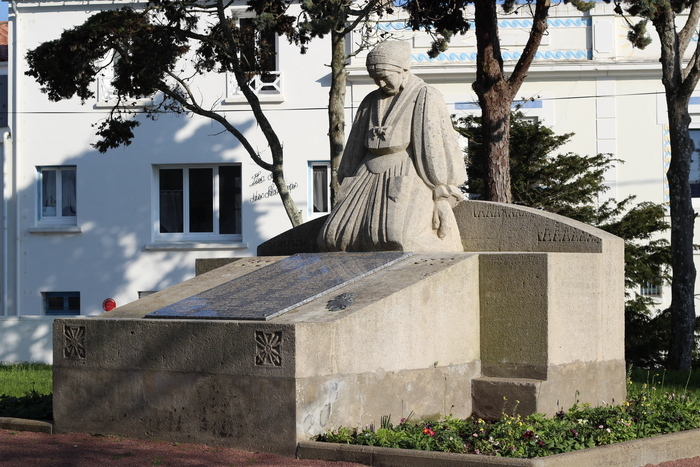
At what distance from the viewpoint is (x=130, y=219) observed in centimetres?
2255

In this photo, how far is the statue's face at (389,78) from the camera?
8.91 m

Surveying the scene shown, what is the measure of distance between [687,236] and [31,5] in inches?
Result: 582

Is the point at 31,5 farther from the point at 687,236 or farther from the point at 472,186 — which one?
the point at 687,236

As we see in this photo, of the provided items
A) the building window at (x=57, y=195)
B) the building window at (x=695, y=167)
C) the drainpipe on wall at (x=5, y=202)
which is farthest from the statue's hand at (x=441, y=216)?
the drainpipe on wall at (x=5, y=202)

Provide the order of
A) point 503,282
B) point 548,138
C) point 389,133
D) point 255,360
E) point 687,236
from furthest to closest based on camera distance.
A: point 548,138
point 687,236
point 389,133
point 503,282
point 255,360

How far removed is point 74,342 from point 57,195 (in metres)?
16.1

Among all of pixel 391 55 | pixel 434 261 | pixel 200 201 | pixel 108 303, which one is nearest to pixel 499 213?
pixel 434 261

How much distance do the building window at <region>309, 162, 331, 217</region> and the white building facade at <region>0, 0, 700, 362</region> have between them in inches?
1.1

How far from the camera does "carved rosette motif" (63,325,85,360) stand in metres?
7.75

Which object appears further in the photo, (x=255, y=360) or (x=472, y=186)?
(x=472, y=186)

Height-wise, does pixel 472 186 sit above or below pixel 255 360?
above

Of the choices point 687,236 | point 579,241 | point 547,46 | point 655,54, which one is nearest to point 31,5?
point 547,46

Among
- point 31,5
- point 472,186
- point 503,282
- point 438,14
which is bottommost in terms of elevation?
point 503,282

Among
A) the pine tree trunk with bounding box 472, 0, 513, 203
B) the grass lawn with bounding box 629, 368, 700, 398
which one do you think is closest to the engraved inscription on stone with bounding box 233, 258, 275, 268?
the grass lawn with bounding box 629, 368, 700, 398
